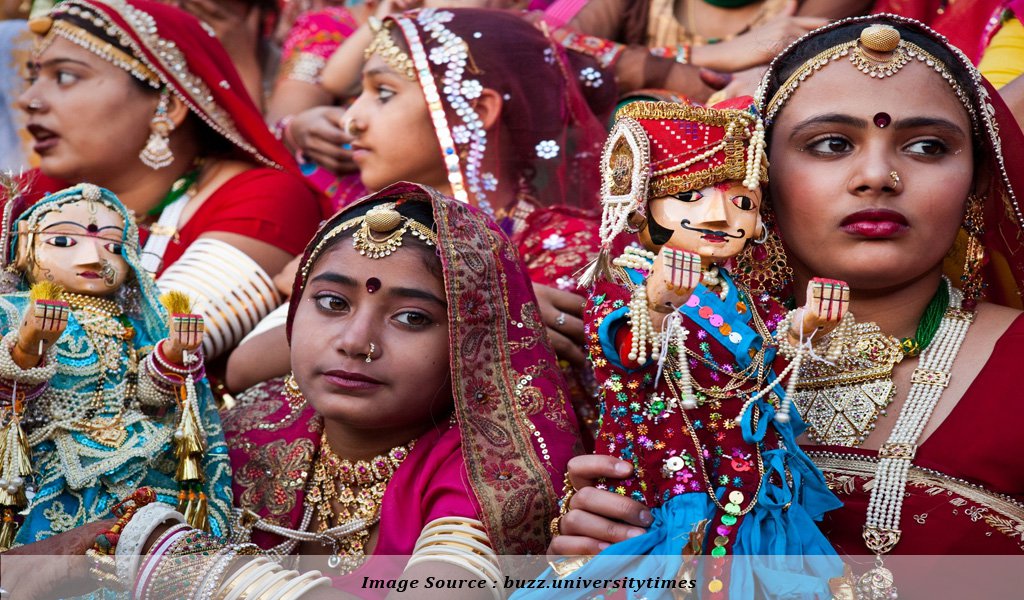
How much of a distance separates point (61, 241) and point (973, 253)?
2314 millimetres

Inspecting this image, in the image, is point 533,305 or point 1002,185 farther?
point 533,305

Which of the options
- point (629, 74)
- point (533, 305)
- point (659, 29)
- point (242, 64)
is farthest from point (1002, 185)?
point (242, 64)

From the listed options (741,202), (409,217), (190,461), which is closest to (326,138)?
(409,217)

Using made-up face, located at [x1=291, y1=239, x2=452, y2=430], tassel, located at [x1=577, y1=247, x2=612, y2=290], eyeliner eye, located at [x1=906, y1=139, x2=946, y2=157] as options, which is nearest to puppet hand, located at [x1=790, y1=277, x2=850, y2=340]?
tassel, located at [x1=577, y1=247, x2=612, y2=290]

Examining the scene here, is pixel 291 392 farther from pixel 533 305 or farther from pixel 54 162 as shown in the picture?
pixel 54 162

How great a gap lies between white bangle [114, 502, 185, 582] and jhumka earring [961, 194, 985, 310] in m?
1.99

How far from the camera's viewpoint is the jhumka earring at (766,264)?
10.1ft

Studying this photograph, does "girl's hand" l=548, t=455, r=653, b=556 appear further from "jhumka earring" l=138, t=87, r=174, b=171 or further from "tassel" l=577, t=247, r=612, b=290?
"jhumka earring" l=138, t=87, r=174, b=171

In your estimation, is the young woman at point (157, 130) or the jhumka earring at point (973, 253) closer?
the jhumka earring at point (973, 253)

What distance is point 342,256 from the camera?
3.20 meters

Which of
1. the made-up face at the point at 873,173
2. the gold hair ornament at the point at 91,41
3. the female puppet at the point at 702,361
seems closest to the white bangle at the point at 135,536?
the female puppet at the point at 702,361

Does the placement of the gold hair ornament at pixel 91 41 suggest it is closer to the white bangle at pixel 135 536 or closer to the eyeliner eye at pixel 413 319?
the eyeliner eye at pixel 413 319

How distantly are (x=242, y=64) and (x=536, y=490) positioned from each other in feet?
11.8

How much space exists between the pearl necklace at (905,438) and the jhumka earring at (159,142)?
9.18 feet
